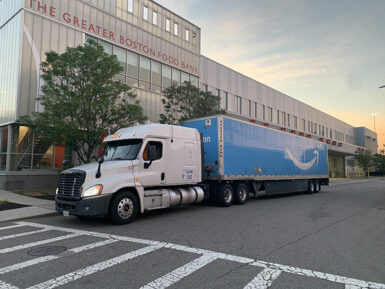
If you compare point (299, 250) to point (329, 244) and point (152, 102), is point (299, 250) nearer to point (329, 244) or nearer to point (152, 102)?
point (329, 244)

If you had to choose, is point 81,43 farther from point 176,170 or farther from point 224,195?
point 224,195

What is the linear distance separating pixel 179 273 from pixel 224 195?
7.80 metres

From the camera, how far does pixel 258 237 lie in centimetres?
666

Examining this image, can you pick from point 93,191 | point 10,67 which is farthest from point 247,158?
point 10,67

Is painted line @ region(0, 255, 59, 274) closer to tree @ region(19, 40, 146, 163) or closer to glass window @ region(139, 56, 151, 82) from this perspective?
tree @ region(19, 40, 146, 163)

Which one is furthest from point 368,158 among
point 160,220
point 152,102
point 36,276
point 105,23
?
point 36,276

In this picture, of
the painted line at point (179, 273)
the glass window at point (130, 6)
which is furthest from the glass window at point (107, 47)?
the painted line at point (179, 273)

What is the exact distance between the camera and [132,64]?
22.2 m

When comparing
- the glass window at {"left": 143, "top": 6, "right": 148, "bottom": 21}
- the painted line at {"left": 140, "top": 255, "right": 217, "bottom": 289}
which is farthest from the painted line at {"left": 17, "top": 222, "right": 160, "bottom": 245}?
the glass window at {"left": 143, "top": 6, "right": 148, "bottom": 21}

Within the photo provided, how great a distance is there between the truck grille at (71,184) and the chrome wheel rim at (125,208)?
3.88 feet

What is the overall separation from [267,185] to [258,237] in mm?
8874

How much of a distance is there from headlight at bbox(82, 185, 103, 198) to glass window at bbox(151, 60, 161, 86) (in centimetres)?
1712

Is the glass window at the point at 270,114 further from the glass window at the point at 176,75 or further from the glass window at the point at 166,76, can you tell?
the glass window at the point at 166,76

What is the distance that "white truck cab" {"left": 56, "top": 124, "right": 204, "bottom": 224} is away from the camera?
25.6ft
